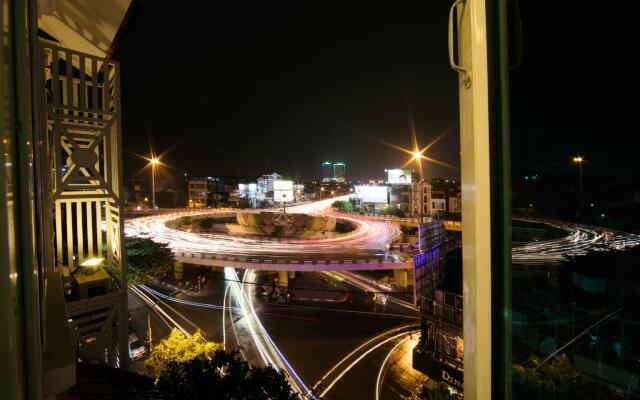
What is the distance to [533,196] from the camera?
136 centimetres

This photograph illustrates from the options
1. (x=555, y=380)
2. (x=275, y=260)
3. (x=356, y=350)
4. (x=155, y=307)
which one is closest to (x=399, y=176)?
(x=275, y=260)

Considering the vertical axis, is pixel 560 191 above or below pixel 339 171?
below

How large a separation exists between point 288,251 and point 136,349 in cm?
843

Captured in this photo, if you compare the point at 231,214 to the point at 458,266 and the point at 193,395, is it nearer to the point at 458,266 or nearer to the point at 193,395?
the point at 458,266

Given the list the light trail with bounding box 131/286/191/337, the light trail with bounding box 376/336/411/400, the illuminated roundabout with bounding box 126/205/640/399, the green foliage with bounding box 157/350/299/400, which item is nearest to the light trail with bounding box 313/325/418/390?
the illuminated roundabout with bounding box 126/205/640/399

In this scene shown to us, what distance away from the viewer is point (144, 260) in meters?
9.09

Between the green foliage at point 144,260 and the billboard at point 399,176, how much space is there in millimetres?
28251

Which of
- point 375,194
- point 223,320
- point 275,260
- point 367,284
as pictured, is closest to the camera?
point 223,320

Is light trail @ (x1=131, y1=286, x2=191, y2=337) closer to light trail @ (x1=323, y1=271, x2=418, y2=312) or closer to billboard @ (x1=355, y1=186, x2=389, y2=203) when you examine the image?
light trail @ (x1=323, y1=271, x2=418, y2=312)

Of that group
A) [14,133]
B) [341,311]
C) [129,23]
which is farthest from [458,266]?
[14,133]

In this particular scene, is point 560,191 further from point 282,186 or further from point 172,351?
point 282,186

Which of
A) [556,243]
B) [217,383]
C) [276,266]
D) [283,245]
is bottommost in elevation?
[276,266]

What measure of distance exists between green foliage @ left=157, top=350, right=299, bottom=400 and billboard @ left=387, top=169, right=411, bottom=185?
108 ft

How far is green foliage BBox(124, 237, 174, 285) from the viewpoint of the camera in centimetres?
853
